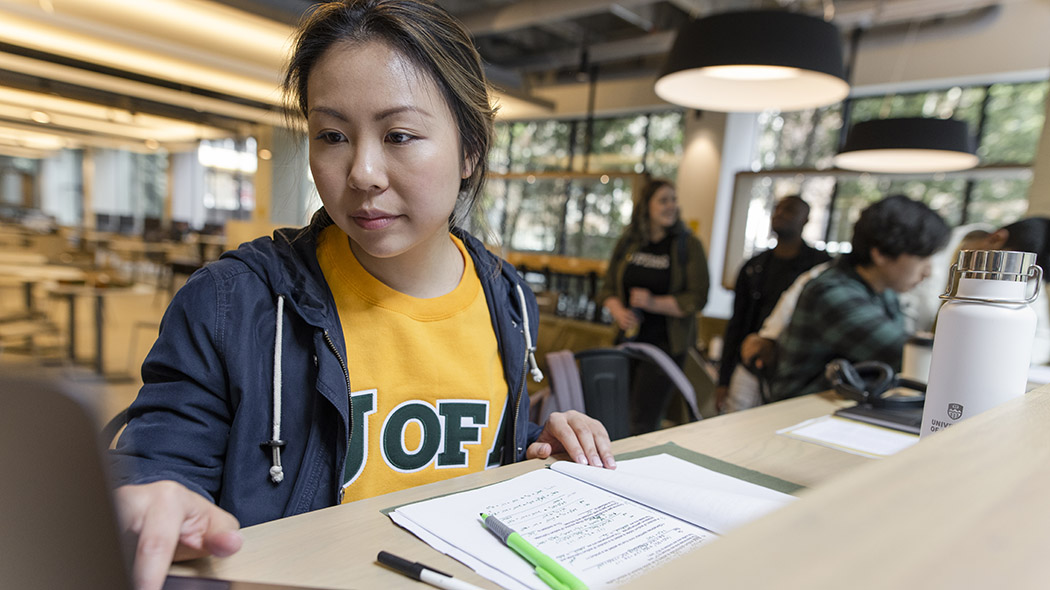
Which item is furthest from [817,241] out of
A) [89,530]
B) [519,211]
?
[89,530]

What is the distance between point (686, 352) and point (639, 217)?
864mm

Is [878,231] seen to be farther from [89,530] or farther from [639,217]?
[89,530]

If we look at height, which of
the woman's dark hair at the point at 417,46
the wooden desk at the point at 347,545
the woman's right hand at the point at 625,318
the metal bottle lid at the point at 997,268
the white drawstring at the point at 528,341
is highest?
the woman's dark hair at the point at 417,46

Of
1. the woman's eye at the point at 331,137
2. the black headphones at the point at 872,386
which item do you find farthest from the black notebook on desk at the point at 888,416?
the woman's eye at the point at 331,137

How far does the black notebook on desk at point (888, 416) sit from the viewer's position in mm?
1329

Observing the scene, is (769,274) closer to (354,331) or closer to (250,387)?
(354,331)

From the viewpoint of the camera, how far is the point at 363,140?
2.80ft

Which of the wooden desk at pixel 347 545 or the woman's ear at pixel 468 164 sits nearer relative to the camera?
the wooden desk at pixel 347 545

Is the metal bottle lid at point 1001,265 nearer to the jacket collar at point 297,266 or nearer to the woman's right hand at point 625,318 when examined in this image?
the jacket collar at point 297,266

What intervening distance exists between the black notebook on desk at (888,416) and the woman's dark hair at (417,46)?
109cm

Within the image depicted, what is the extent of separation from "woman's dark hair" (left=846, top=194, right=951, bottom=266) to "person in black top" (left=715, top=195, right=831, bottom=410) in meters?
1.13

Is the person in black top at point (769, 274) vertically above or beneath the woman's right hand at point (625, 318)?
above

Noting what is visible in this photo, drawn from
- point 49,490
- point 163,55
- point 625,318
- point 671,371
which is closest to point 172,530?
point 49,490

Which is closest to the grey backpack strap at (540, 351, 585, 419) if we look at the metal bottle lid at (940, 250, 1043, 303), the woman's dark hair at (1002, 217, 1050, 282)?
the metal bottle lid at (940, 250, 1043, 303)
